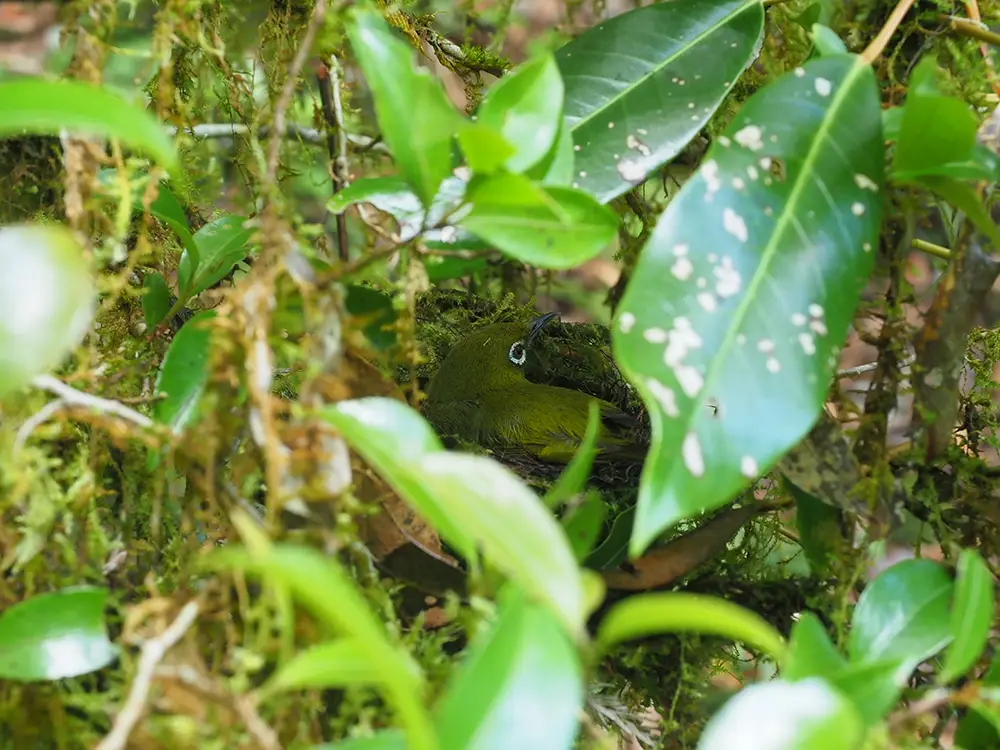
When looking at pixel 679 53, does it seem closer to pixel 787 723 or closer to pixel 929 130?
pixel 929 130

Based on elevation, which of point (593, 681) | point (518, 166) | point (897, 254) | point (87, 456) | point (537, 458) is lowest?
point (537, 458)

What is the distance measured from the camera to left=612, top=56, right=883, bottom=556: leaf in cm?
66

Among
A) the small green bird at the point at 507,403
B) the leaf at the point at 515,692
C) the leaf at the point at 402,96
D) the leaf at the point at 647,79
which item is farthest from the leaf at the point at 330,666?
the small green bird at the point at 507,403

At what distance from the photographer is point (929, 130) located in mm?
807

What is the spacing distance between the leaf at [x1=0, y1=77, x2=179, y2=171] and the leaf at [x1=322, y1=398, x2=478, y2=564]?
0.67 ft

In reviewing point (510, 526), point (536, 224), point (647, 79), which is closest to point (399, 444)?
point (510, 526)

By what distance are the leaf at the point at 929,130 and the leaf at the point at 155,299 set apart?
30.7 inches

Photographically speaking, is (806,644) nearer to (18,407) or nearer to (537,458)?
(18,407)

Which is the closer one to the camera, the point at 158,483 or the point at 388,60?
the point at 388,60

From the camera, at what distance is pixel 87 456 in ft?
2.80

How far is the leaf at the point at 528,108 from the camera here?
0.71 metres

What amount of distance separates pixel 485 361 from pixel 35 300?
130 centimetres

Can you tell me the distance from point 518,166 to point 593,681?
1.73 ft

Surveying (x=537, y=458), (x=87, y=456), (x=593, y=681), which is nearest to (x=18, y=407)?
(x=87, y=456)
